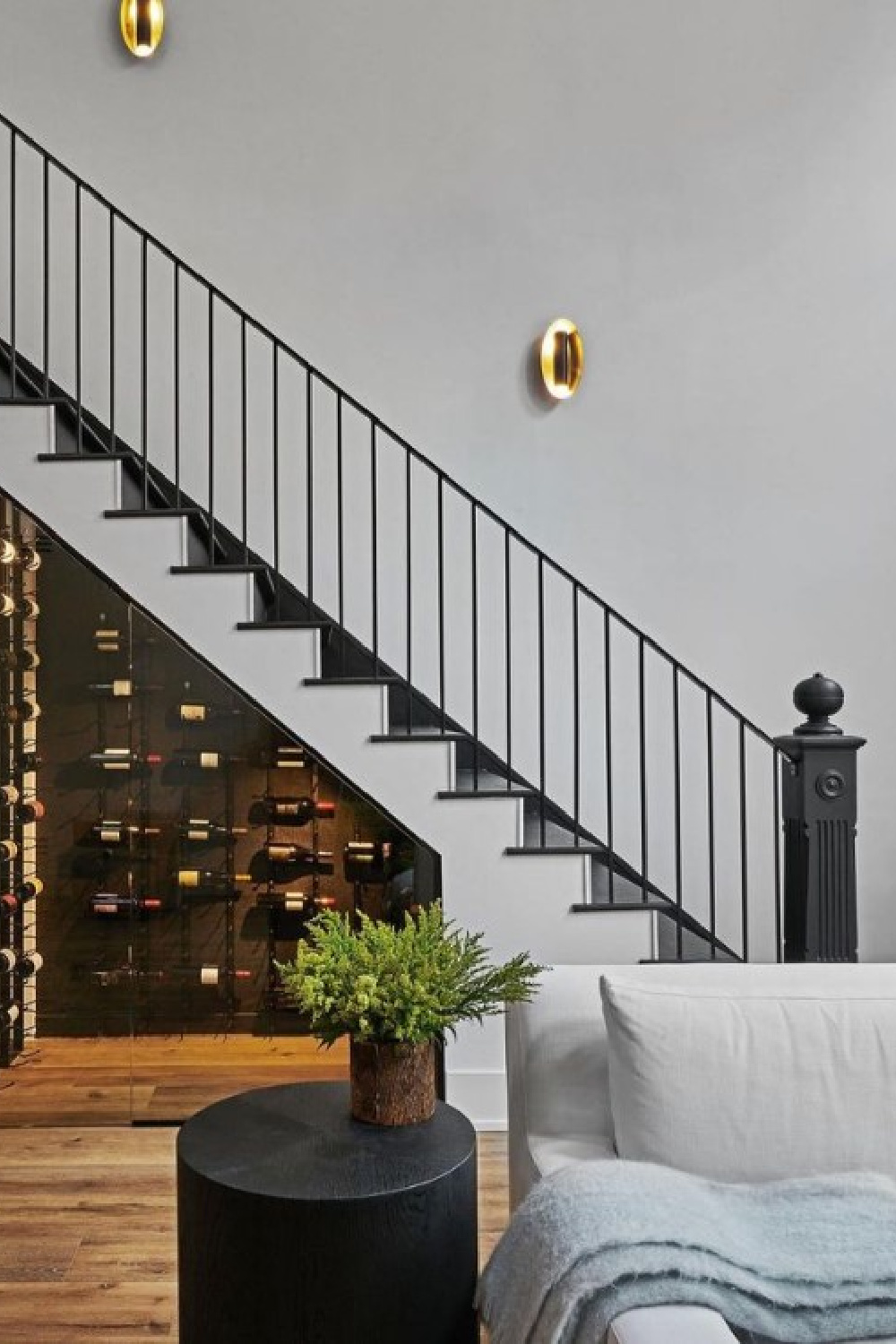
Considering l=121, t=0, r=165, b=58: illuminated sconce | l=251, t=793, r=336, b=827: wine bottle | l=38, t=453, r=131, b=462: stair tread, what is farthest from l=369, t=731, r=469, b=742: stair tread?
l=121, t=0, r=165, b=58: illuminated sconce

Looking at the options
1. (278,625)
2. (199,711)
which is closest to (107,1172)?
(199,711)

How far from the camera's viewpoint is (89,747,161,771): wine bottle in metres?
3.82

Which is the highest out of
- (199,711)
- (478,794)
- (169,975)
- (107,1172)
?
(199,711)

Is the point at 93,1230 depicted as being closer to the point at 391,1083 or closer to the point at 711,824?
the point at 391,1083

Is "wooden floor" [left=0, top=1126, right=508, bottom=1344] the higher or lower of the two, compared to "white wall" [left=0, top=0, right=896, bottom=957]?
lower

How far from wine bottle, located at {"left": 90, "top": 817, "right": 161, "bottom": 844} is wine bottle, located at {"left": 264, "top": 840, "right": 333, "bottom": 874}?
0.40 meters

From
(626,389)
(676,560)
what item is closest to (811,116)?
(626,389)

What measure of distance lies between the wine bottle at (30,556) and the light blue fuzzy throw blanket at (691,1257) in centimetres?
274

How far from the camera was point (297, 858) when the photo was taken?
3.88 meters

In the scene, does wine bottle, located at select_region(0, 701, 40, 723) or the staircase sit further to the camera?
the staircase

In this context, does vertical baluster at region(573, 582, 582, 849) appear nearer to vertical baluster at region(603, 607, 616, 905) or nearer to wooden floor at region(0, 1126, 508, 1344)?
vertical baluster at region(603, 607, 616, 905)

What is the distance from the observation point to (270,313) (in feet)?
16.4

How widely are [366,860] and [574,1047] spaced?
5.91 ft

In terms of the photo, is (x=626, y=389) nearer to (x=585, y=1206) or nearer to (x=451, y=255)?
(x=451, y=255)
